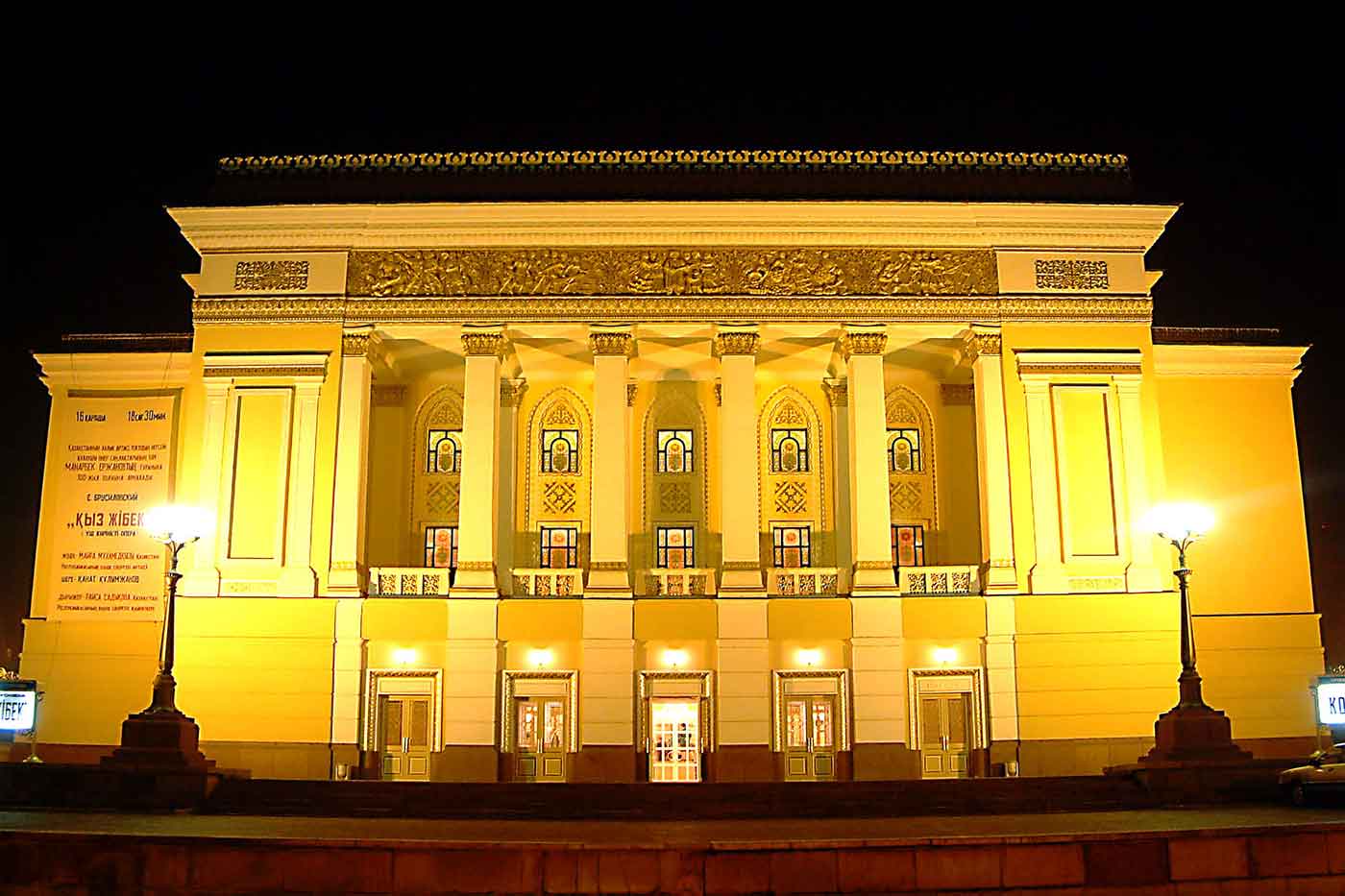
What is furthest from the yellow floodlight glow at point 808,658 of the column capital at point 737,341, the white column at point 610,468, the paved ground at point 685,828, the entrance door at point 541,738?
the paved ground at point 685,828

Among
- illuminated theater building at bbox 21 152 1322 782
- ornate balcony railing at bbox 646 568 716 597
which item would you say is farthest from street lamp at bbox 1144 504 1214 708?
ornate balcony railing at bbox 646 568 716 597

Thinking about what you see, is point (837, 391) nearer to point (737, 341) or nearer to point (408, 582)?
point (737, 341)

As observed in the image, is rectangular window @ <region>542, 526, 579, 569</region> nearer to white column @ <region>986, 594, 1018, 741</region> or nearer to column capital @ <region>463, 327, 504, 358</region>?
column capital @ <region>463, 327, 504, 358</region>

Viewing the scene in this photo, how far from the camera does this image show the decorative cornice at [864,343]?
27.4 m

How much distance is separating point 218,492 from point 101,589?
386 cm

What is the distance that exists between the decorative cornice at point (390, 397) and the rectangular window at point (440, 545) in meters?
3.12

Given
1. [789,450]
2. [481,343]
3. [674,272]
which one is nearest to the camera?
[481,343]

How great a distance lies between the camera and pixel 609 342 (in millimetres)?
27391

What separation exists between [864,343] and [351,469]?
11.2 meters

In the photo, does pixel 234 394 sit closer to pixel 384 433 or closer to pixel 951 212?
pixel 384 433

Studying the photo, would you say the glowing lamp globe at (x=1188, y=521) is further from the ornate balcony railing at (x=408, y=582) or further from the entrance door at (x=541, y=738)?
the ornate balcony railing at (x=408, y=582)

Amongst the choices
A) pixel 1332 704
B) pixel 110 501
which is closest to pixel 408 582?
pixel 110 501

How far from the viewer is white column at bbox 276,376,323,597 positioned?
86.0 feet

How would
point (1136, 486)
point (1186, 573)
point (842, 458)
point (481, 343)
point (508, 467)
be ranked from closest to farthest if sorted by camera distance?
point (1186, 573)
point (1136, 486)
point (481, 343)
point (842, 458)
point (508, 467)
